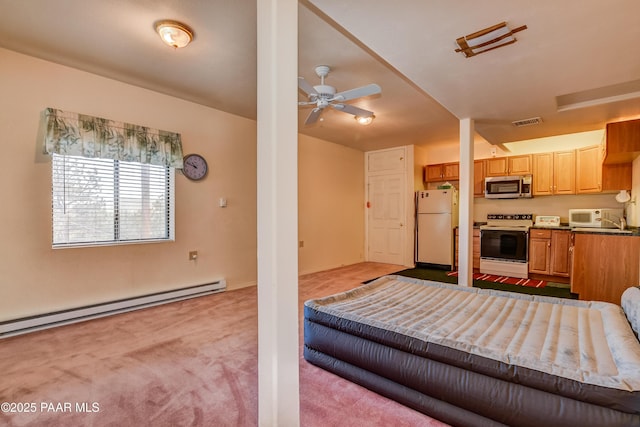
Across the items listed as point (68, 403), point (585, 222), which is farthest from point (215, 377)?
point (585, 222)

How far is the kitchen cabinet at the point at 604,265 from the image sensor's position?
3182 mm

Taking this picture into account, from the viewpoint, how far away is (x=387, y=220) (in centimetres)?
644

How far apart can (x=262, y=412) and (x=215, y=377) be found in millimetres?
957

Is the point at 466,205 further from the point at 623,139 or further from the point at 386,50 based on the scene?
the point at 386,50

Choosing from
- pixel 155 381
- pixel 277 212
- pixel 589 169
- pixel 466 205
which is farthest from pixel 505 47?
pixel 589 169

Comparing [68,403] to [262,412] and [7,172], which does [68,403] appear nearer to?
[262,412]

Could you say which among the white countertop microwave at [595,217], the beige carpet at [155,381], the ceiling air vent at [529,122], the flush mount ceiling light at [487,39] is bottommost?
the beige carpet at [155,381]

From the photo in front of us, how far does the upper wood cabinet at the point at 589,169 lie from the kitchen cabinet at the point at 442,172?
6.15 feet

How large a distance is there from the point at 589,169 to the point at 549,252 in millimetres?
1466

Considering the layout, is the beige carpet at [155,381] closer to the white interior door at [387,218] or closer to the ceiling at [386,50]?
the ceiling at [386,50]

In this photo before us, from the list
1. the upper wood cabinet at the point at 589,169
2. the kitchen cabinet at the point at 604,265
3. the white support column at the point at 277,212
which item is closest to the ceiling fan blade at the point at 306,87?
the white support column at the point at 277,212

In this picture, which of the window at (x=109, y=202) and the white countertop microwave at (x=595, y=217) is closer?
the window at (x=109, y=202)

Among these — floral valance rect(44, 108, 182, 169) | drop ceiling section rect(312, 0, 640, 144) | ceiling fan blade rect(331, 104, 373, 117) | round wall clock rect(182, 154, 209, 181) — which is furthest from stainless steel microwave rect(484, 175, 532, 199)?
floral valance rect(44, 108, 182, 169)

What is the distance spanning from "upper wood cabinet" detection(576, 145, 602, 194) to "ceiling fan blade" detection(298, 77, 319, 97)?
467 centimetres
